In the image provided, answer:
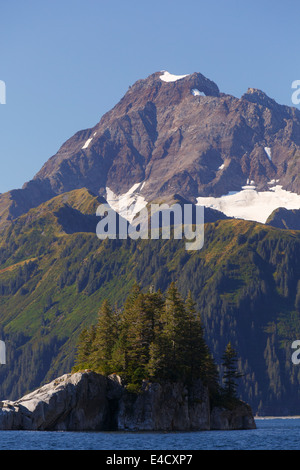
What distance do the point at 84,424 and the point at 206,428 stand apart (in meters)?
26.9

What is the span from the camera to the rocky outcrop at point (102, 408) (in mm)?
129125

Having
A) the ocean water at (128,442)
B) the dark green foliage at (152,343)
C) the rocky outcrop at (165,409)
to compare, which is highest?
the dark green foliage at (152,343)

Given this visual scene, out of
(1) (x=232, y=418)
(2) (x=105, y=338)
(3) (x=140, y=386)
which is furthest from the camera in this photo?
(1) (x=232, y=418)

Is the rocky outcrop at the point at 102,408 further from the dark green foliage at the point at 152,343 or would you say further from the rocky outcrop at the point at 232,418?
the rocky outcrop at the point at 232,418

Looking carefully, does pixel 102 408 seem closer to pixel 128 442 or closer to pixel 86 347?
pixel 128 442

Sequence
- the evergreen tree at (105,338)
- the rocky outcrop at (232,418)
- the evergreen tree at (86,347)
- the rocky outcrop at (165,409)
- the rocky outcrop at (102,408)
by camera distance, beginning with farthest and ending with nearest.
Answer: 1. the evergreen tree at (86,347)
2. the rocky outcrop at (232,418)
3. the evergreen tree at (105,338)
4. the rocky outcrop at (165,409)
5. the rocky outcrop at (102,408)

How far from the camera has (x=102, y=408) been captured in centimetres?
13950

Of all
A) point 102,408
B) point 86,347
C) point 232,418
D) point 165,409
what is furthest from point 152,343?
point 86,347

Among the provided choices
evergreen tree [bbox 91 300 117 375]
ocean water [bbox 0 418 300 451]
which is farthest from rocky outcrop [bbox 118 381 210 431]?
ocean water [bbox 0 418 300 451]

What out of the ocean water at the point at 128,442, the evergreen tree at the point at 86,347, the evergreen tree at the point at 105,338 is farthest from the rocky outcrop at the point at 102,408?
the evergreen tree at the point at 86,347

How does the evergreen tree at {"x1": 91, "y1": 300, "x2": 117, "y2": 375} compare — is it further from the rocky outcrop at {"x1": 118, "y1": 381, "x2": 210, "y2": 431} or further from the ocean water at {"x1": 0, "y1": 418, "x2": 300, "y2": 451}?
the ocean water at {"x1": 0, "y1": 418, "x2": 300, "y2": 451}
